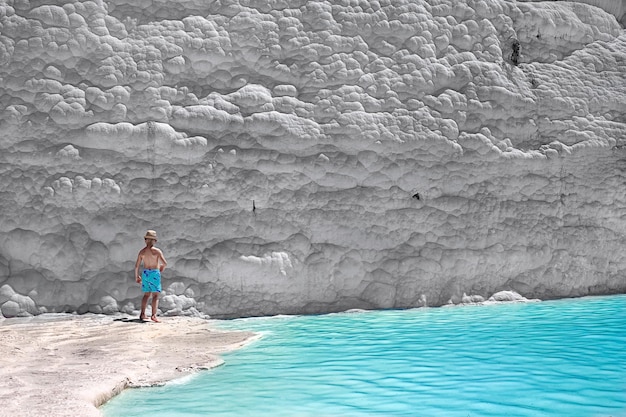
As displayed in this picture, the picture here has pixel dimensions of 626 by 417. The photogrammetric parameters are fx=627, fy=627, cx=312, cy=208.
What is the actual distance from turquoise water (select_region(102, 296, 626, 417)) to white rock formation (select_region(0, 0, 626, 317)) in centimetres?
124

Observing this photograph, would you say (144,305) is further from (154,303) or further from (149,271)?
(149,271)

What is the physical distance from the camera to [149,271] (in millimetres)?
5652

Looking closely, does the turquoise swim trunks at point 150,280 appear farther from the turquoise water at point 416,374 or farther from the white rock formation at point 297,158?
the turquoise water at point 416,374

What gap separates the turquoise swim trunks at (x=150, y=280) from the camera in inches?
223

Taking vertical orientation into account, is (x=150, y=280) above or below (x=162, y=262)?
below

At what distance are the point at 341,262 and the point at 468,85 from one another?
2.53 m

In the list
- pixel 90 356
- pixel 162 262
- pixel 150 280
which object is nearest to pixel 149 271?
pixel 150 280

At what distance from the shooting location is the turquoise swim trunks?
5652 mm

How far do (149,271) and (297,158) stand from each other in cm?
189

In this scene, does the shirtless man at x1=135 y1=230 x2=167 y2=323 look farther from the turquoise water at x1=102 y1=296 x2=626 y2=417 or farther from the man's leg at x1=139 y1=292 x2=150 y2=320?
the turquoise water at x1=102 y1=296 x2=626 y2=417

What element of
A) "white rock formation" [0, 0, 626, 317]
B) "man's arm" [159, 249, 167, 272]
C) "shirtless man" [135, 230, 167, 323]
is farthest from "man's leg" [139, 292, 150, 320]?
"white rock formation" [0, 0, 626, 317]

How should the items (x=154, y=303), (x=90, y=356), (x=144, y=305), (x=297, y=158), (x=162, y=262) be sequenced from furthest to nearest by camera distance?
(x=297, y=158)
(x=162, y=262)
(x=154, y=303)
(x=144, y=305)
(x=90, y=356)

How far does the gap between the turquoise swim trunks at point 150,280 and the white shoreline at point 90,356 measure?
317 millimetres

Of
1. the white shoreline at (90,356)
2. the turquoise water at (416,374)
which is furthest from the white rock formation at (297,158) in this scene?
the turquoise water at (416,374)
